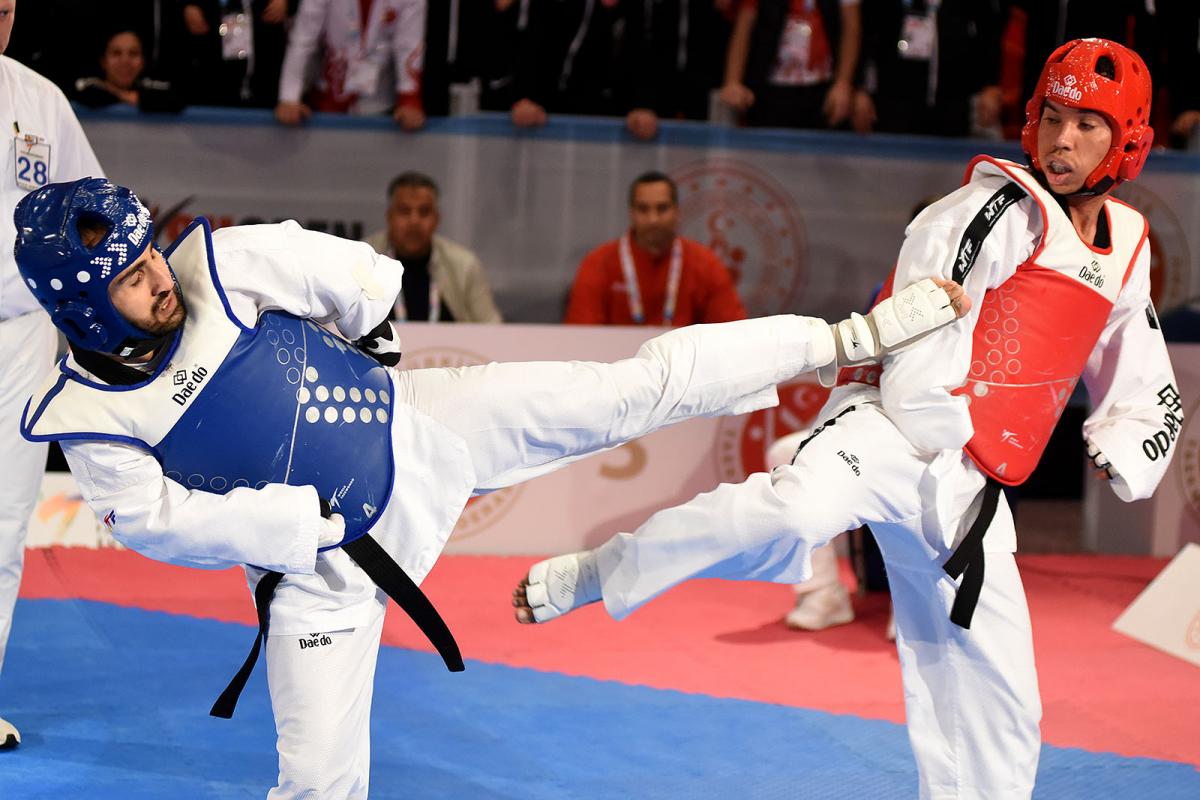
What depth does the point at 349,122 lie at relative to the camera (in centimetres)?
723

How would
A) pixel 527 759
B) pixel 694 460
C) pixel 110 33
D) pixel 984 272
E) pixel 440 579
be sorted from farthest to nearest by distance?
pixel 110 33 < pixel 694 460 < pixel 440 579 < pixel 527 759 < pixel 984 272

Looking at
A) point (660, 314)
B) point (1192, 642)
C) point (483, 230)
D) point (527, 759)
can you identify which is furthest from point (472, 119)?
point (1192, 642)

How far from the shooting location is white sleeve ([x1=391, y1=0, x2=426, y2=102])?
750 centimetres

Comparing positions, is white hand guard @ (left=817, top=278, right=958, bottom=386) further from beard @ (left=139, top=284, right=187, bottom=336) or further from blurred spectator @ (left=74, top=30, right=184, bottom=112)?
blurred spectator @ (left=74, top=30, right=184, bottom=112)

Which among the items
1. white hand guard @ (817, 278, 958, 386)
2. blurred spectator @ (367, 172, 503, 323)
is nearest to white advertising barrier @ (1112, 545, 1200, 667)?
white hand guard @ (817, 278, 958, 386)

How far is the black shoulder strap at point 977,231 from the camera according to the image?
10.9 ft

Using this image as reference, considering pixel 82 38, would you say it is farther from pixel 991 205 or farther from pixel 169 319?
pixel 991 205

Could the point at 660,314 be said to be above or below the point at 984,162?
below

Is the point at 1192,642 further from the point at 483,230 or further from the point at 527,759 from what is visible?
the point at 483,230

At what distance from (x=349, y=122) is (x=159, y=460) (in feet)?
15.0

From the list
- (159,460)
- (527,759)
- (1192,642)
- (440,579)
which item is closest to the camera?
(159,460)

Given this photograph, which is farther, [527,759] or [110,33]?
[110,33]

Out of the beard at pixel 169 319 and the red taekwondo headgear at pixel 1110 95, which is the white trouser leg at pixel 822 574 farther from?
the beard at pixel 169 319

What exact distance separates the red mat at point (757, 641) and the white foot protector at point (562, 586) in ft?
6.15
